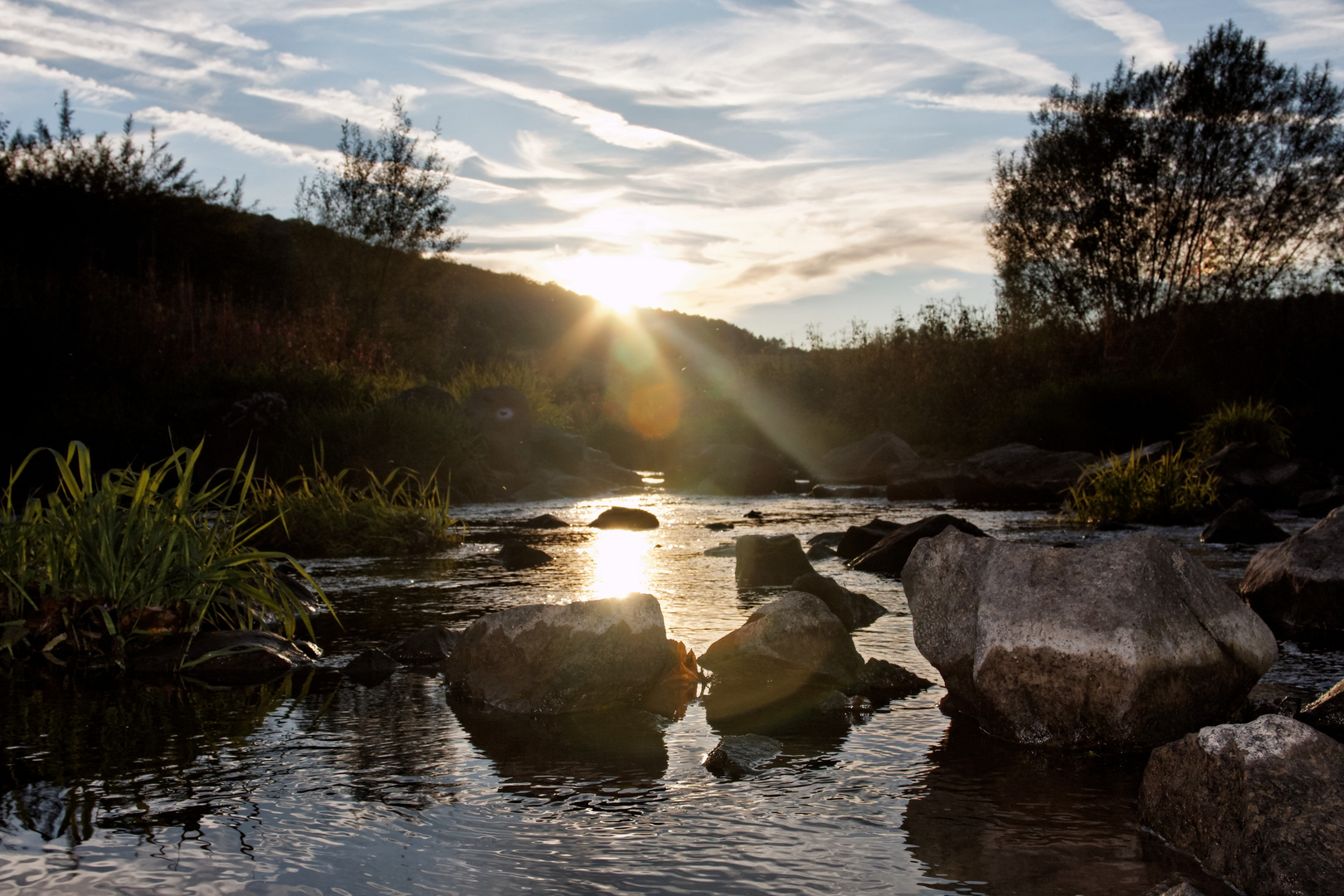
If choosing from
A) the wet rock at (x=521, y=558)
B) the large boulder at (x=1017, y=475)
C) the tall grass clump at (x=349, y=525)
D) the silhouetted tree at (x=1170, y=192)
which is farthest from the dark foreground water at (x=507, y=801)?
the silhouetted tree at (x=1170, y=192)

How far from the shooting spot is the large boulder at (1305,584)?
6172 millimetres

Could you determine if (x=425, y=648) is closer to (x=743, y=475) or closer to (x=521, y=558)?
(x=521, y=558)

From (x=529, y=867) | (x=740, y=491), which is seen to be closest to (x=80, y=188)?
(x=740, y=491)

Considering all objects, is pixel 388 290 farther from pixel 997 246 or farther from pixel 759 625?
pixel 759 625

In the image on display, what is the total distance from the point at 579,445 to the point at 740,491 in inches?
134

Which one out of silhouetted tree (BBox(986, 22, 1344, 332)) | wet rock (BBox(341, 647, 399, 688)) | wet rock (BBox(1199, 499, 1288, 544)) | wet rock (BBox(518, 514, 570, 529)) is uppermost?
silhouetted tree (BBox(986, 22, 1344, 332))

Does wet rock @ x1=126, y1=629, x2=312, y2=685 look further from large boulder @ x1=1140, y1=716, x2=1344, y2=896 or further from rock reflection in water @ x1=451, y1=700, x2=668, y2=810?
large boulder @ x1=1140, y1=716, x2=1344, y2=896

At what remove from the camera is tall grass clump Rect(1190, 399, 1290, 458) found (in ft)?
57.1

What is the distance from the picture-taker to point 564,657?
452cm

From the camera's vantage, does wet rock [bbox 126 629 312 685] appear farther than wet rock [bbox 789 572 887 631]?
No

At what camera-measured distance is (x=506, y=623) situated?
182 inches

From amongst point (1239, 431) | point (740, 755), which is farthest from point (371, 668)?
point (1239, 431)

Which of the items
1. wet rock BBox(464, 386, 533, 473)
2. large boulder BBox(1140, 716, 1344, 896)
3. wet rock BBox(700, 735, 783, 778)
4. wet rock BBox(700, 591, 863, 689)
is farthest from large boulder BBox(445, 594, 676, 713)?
wet rock BBox(464, 386, 533, 473)

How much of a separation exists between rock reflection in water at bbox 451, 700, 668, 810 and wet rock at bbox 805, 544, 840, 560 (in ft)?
17.6
